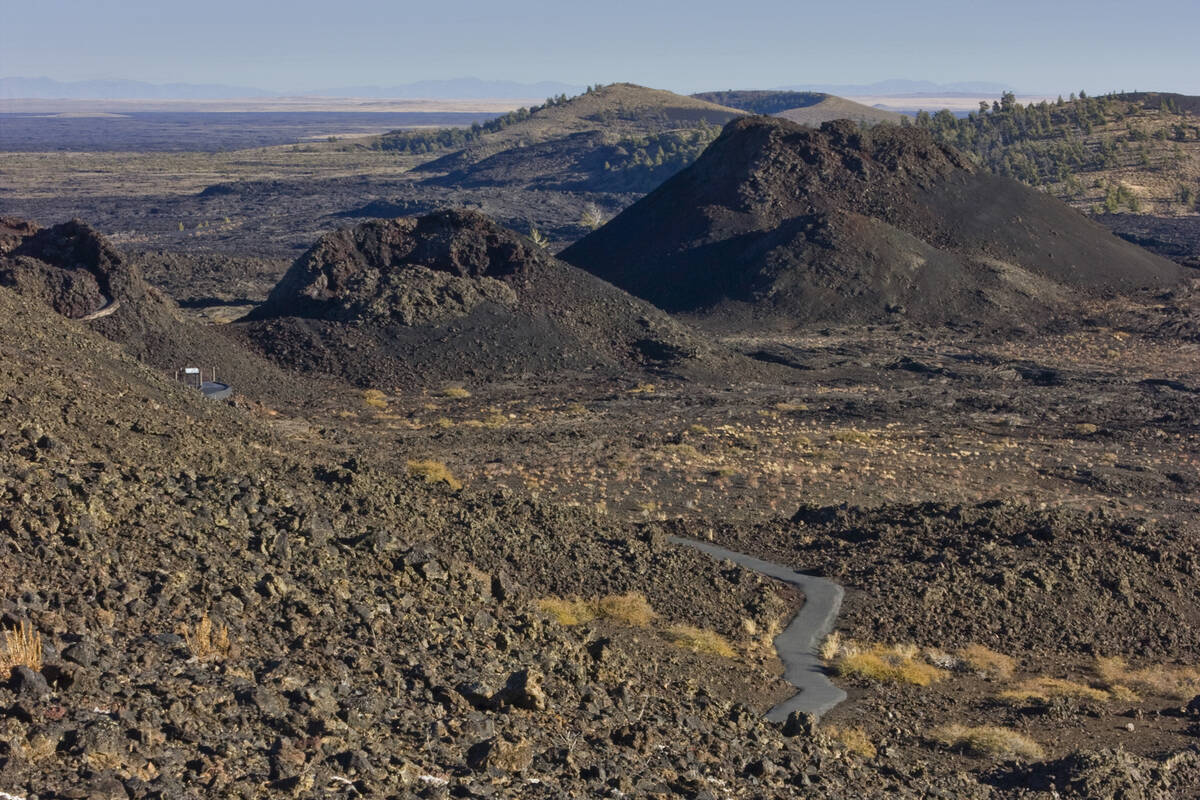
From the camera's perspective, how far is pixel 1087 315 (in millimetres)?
61594

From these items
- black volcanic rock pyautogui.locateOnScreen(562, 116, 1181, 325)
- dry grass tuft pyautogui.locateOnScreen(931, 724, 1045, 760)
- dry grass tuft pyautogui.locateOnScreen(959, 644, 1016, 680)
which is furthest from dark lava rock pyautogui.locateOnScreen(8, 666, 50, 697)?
black volcanic rock pyautogui.locateOnScreen(562, 116, 1181, 325)

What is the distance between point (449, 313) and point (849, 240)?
23.3 metres

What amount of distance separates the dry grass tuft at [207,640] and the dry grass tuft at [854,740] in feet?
24.3

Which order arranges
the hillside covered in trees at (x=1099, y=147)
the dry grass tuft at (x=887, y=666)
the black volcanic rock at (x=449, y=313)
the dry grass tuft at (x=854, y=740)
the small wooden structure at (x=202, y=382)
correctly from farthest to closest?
the hillside covered in trees at (x=1099, y=147) → the black volcanic rock at (x=449, y=313) → the small wooden structure at (x=202, y=382) → the dry grass tuft at (x=887, y=666) → the dry grass tuft at (x=854, y=740)

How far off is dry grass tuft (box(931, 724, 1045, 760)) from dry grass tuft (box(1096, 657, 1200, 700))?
10.4ft

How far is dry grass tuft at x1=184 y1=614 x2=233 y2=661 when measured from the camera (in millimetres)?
12758

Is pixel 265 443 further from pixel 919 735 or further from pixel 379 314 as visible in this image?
pixel 379 314

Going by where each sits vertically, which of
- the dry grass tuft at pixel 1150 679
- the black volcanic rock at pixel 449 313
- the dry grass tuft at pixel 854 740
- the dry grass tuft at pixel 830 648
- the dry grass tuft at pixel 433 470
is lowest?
the dry grass tuft at pixel 1150 679

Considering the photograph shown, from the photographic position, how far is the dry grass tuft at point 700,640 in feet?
66.0

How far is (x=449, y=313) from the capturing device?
49.5 m

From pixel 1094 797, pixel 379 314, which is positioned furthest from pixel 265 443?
pixel 379 314

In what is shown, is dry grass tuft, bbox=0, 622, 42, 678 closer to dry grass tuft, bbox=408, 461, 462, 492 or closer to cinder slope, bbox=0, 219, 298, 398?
dry grass tuft, bbox=408, 461, 462, 492

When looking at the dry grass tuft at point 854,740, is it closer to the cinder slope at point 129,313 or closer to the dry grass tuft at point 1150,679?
the dry grass tuft at point 1150,679

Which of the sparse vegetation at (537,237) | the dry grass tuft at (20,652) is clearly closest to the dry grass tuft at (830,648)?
the dry grass tuft at (20,652)
